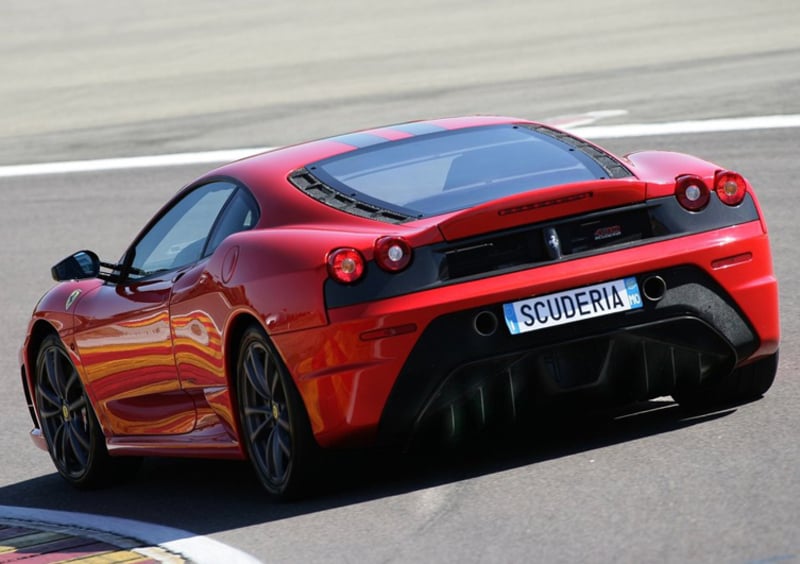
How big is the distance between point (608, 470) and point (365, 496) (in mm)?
943

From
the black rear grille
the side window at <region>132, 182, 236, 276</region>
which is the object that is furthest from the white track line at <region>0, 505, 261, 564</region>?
the black rear grille

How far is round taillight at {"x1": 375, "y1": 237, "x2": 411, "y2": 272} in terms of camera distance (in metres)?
6.06

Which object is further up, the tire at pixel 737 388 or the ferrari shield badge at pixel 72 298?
the ferrari shield badge at pixel 72 298

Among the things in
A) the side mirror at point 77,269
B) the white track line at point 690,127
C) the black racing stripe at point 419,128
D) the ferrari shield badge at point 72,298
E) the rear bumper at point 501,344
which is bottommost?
the white track line at point 690,127

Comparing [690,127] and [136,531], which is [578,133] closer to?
[690,127]

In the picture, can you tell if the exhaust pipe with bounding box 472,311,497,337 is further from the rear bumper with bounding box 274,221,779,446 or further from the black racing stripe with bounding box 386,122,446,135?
the black racing stripe with bounding box 386,122,446,135

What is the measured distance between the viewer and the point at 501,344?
6113 millimetres

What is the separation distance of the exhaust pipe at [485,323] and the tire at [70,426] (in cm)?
252

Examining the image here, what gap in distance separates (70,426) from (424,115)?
43.1ft

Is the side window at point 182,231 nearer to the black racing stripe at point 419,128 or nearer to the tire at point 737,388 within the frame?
the black racing stripe at point 419,128

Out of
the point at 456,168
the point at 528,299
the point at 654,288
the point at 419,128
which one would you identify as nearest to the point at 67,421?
the point at 419,128

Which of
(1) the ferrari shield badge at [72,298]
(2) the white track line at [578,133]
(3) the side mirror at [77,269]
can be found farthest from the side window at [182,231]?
(2) the white track line at [578,133]

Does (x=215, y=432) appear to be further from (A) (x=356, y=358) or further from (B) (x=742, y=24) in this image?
(B) (x=742, y=24)

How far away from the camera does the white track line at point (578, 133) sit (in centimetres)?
1620
